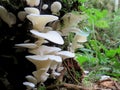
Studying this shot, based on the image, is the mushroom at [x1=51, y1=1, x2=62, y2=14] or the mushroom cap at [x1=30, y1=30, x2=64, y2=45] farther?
the mushroom at [x1=51, y1=1, x2=62, y2=14]

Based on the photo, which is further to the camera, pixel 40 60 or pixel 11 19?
pixel 11 19

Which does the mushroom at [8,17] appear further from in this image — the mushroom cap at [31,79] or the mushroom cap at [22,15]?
the mushroom cap at [31,79]

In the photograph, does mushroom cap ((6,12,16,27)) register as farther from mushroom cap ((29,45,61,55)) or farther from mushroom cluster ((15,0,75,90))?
mushroom cap ((29,45,61,55))

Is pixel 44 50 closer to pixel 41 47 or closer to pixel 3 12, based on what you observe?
pixel 41 47

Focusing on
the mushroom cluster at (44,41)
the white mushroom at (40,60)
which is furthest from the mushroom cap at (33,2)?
the white mushroom at (40,60)

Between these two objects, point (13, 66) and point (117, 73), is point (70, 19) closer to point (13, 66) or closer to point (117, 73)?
point (13, 66)

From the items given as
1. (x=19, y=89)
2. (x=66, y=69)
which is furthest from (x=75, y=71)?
(x=19, y=89)

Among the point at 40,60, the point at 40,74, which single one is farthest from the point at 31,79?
the point at 40,60

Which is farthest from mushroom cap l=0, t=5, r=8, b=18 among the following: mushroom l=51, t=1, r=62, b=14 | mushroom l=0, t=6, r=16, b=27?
mushroom l=51, t=1, r=62, b=14
